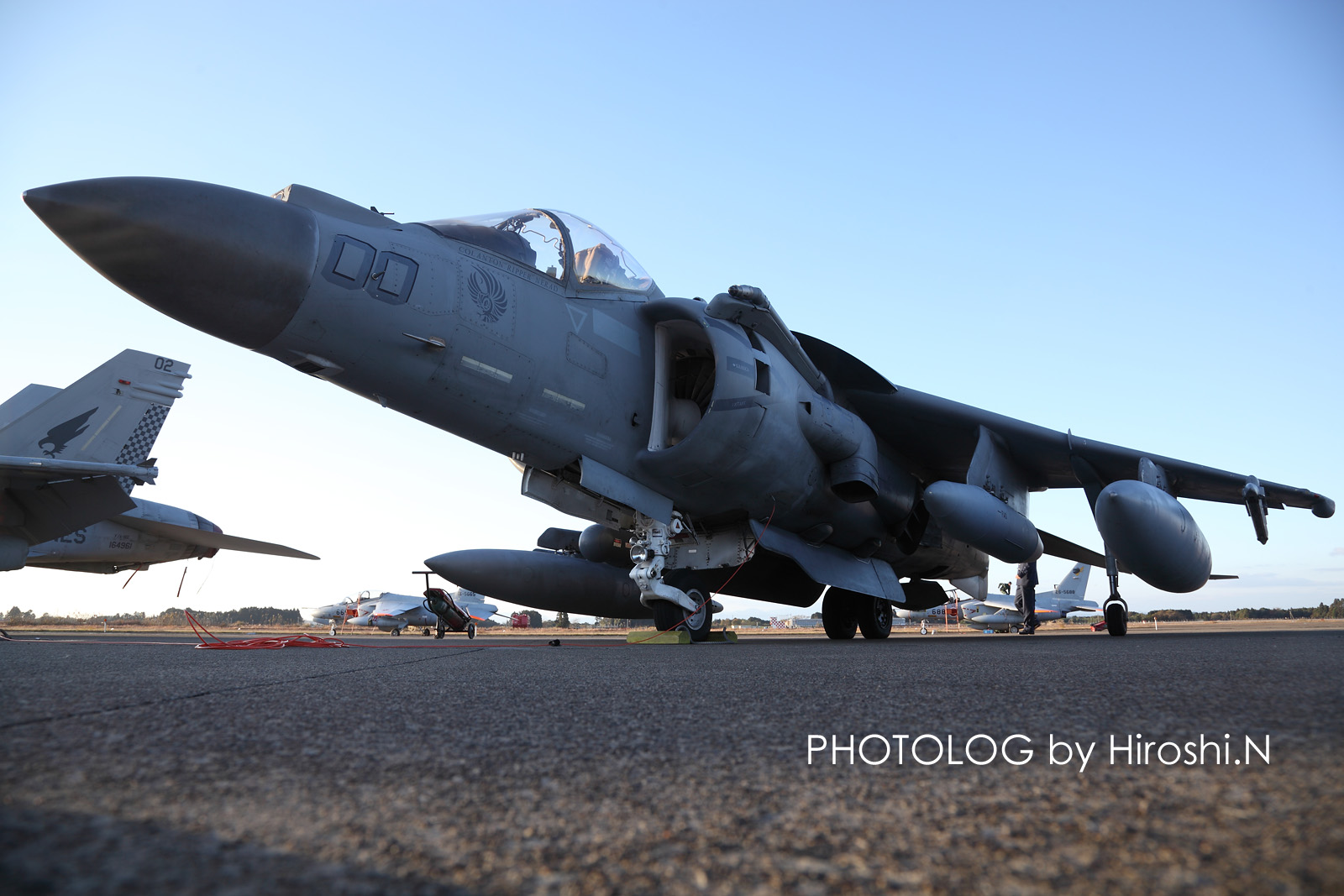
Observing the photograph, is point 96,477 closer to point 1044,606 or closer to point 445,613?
point 445,613

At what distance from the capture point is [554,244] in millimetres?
6152

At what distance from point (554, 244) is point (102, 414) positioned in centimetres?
844

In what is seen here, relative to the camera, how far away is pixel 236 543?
48.0 ft

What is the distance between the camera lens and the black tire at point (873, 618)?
9.84m

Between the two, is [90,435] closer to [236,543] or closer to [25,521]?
[25,521]

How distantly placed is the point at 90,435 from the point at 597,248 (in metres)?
8.61

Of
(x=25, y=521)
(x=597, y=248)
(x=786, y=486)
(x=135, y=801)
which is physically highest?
(x=597, y=248)

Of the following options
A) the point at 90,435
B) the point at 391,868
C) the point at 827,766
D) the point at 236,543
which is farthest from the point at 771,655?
the point at 236,543

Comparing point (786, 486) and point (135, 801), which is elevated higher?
point (786, 486)

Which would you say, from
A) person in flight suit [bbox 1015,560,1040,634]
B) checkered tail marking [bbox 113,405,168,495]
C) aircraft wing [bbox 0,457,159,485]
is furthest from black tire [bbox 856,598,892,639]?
checkered tail marking [bbox 113,405,168,495]

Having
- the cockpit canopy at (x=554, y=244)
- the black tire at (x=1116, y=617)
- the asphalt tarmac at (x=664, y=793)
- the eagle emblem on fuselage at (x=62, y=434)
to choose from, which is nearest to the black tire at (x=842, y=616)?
the black tire at (x=1116, y=617)

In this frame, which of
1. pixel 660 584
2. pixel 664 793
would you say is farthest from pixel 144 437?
pixel 664 793

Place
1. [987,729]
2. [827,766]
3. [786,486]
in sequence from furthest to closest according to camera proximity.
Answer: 1. [786,486]
2. [987,729]
3. [827,766]

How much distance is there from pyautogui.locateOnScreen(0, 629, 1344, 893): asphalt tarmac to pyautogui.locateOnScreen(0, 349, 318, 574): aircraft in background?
843 centimetres
